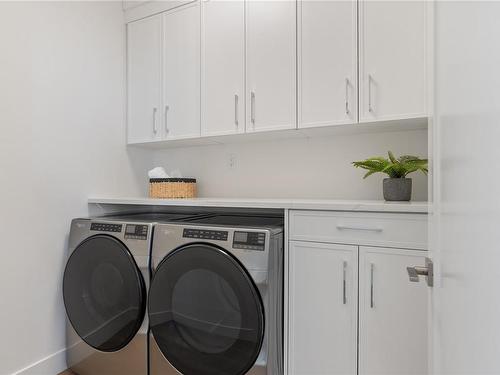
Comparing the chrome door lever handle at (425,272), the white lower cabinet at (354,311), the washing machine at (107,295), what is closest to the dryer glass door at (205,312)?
the washing machine at (107,295)

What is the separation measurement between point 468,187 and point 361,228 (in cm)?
89

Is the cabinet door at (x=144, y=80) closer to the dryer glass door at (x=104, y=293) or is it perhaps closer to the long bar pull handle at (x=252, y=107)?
the long bar pull handle at (x=252, y=107)

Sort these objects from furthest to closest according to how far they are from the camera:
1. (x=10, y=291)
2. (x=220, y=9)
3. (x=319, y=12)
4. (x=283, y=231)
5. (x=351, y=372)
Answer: (x=220, y=9) < (x=319, y=12) < (x=10, y=291) < (x=283, y=231) < (x=351, y=372)

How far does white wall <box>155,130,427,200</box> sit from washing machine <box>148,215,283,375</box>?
27.0 inches

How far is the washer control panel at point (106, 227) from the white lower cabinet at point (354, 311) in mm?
976

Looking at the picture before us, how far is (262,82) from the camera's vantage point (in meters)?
1.89

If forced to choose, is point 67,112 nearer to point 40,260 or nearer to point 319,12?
point 40,260

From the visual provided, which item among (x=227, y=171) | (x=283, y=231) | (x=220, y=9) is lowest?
(x=283, y=231)

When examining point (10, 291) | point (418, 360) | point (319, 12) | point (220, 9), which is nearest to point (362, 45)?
point (319, 12)

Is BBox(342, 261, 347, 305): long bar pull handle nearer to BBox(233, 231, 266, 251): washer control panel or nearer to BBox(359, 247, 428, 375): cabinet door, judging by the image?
BBox(359, 247, 428, 375): cabinet door

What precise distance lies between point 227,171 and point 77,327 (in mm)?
1395

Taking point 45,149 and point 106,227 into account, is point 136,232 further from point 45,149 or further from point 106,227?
point 45,149

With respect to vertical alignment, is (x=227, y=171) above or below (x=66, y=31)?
below

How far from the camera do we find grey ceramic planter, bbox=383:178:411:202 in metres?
1.54
